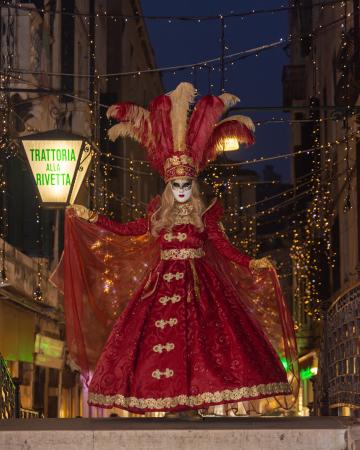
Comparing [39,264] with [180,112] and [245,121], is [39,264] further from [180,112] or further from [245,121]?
[180,112]

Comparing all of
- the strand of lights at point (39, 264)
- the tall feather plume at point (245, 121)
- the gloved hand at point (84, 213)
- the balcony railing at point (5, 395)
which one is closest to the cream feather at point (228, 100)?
the tall feather plume at point (245, 121)

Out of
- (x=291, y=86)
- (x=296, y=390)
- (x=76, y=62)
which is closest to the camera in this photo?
(x=296, y=390)

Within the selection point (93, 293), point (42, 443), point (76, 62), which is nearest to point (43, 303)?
point (76, 62)

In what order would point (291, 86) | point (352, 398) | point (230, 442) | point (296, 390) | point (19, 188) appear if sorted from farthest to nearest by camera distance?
point (291, 86)
point (19, 188)
point (296, 390)
point (352, 398)
point (230, 442)

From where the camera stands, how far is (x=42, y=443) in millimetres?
8031

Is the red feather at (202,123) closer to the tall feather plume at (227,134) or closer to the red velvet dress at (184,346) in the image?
the tall feather plume at (227,134)

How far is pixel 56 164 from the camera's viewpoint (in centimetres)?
1628

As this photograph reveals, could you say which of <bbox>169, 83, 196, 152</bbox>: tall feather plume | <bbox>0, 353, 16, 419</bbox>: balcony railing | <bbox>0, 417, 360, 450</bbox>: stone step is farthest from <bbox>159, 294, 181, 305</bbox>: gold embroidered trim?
<bbox>0, 353, 16, 419</bbox>: balcony railing

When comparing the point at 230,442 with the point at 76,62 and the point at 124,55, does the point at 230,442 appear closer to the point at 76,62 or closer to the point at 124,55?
the point at 76,62

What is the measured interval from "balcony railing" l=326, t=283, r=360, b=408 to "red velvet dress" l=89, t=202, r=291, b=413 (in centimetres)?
61

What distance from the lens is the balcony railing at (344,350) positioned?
9672mm

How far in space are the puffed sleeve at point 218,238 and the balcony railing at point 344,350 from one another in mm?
937

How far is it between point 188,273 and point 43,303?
17.2 m

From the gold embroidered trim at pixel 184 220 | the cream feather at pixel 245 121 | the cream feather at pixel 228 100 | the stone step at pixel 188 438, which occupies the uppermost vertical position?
the cream feather at pixel 228 100
